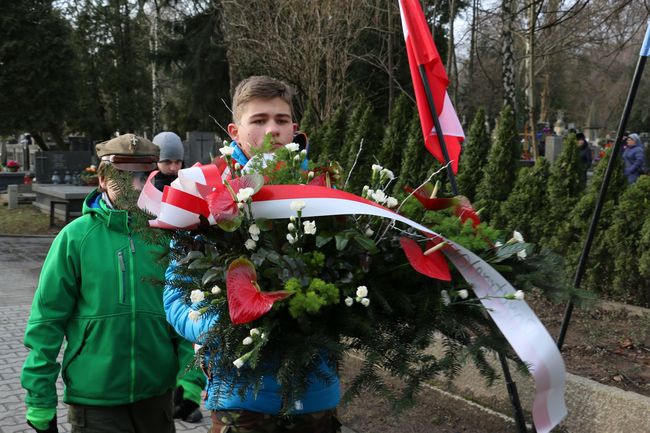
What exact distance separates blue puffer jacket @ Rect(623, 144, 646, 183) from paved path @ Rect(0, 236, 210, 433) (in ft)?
36.8

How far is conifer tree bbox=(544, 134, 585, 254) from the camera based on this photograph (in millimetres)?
6961

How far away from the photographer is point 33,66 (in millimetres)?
23500

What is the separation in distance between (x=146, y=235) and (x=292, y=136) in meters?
0.68

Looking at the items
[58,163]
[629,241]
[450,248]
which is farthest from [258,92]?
[58,163]

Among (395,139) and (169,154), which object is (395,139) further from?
(169,154)

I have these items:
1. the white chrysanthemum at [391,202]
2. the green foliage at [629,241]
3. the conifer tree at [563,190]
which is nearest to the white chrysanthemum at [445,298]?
the white chrysanthemum at [391,202]

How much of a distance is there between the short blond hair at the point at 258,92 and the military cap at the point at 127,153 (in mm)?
877

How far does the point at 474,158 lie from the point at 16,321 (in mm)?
5438

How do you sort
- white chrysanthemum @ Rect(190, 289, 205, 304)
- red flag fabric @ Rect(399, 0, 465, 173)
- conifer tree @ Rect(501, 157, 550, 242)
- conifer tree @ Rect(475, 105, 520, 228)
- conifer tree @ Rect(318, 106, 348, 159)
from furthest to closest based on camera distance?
conifer tree @ Rect(318, 106, 348, 159) → conifer tree @ Rect(475, 105, 520, 228) → conifer tree @ Rect(501, 157, 550, 242) → red flag fabric @ Rect(399, 0, 465, 173) → white chrysanthemum @ Rect(190, 289, 205, 304)

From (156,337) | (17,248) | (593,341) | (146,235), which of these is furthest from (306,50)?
(146,235)

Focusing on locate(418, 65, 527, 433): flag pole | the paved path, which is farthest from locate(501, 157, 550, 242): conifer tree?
locate(418, 65, 527, 433): flag pole

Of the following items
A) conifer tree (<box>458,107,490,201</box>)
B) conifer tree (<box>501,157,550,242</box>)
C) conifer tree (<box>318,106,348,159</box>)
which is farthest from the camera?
conifer tree (<box>318,106,348,159</box>)

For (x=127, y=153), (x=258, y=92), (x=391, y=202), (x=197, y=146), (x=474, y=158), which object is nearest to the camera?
(x=391, y=202)

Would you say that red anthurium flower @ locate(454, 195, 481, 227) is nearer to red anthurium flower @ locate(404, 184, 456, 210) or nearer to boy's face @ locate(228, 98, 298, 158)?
red anthurium flower @ locate(404, 184, 456, 210)
